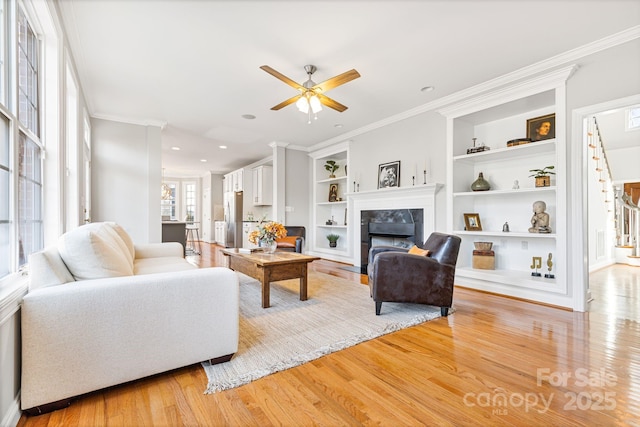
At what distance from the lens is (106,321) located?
57.7 inches

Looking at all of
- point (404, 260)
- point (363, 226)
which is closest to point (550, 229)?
point (404, 260)

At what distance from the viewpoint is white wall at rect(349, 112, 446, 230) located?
14.0 ft

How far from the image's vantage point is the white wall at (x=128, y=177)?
4848 mm

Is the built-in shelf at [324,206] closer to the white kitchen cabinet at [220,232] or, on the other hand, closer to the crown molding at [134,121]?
the crown molding at [134,121]

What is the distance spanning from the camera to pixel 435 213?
4.30 meters

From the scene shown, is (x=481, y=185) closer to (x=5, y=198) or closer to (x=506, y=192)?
(x=506, y=192)

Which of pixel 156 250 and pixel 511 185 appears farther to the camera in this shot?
pixel 511 185

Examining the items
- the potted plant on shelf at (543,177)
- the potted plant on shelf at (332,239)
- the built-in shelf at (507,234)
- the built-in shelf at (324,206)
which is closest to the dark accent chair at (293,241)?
the built-in shelf at (324,206)

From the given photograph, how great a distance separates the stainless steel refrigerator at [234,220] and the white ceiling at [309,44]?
14.1 ft

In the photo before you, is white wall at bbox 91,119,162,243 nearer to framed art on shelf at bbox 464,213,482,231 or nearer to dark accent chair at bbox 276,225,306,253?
dark accent chair at bbox 276,225,306,253

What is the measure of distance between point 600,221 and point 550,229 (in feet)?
11.6

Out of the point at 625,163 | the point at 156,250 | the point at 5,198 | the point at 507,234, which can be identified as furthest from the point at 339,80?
the point at 625,163

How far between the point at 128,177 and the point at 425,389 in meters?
5.46

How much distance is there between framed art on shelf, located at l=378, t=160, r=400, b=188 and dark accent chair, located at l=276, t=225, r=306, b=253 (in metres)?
1.78
